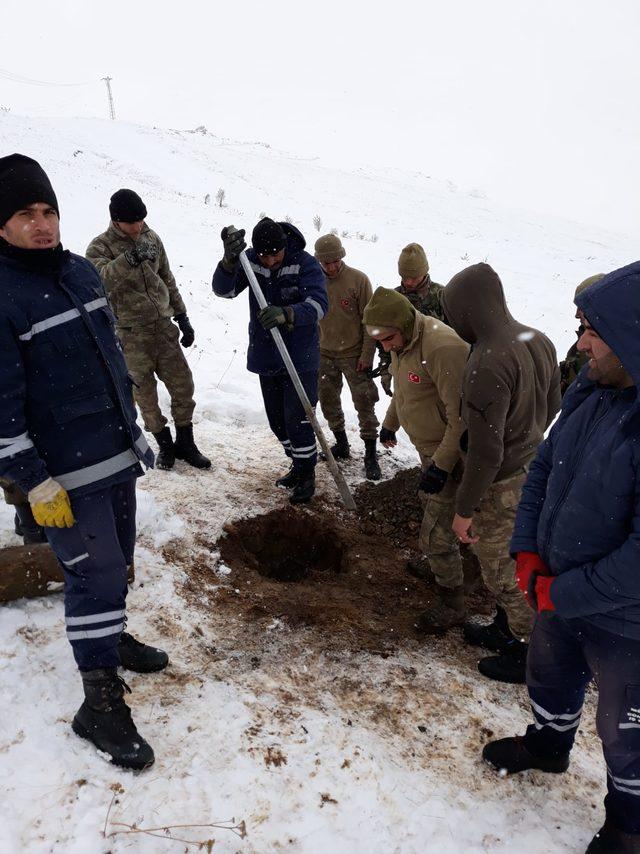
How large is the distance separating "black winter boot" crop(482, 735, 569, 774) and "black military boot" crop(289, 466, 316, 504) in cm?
257

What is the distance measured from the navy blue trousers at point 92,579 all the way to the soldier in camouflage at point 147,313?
7.78 ft

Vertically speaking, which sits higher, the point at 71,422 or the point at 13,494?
the point at 71,422

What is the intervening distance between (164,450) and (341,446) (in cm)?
180

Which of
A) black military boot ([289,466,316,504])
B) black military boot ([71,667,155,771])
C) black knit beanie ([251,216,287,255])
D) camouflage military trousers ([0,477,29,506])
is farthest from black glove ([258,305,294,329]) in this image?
black military boot ([71,667,155,771])

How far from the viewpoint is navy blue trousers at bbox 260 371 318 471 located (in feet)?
15.4

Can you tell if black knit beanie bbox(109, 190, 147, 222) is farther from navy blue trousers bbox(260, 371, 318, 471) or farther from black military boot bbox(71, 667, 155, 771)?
black military boot bbox(71, 667, 155, 771)

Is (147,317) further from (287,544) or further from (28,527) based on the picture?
(287,544)

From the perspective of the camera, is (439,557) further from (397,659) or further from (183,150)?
(183,150)

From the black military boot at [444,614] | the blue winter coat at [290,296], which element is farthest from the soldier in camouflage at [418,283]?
the black military boot at [444,614]

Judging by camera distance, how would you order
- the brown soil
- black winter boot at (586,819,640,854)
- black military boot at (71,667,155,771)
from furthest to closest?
1. the brown soil
2. black military boot at (71,667,155,771)
3. black winter boot at (586,819,640,854)

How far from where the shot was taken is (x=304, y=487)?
4.76 meters

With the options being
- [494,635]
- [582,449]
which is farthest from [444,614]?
[582,449]

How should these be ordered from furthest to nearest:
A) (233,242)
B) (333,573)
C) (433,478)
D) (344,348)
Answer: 1. (344,348)
2. (233,242)
3. (333,573)
4. (433,478)

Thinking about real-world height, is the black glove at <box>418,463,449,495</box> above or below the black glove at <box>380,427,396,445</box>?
above
